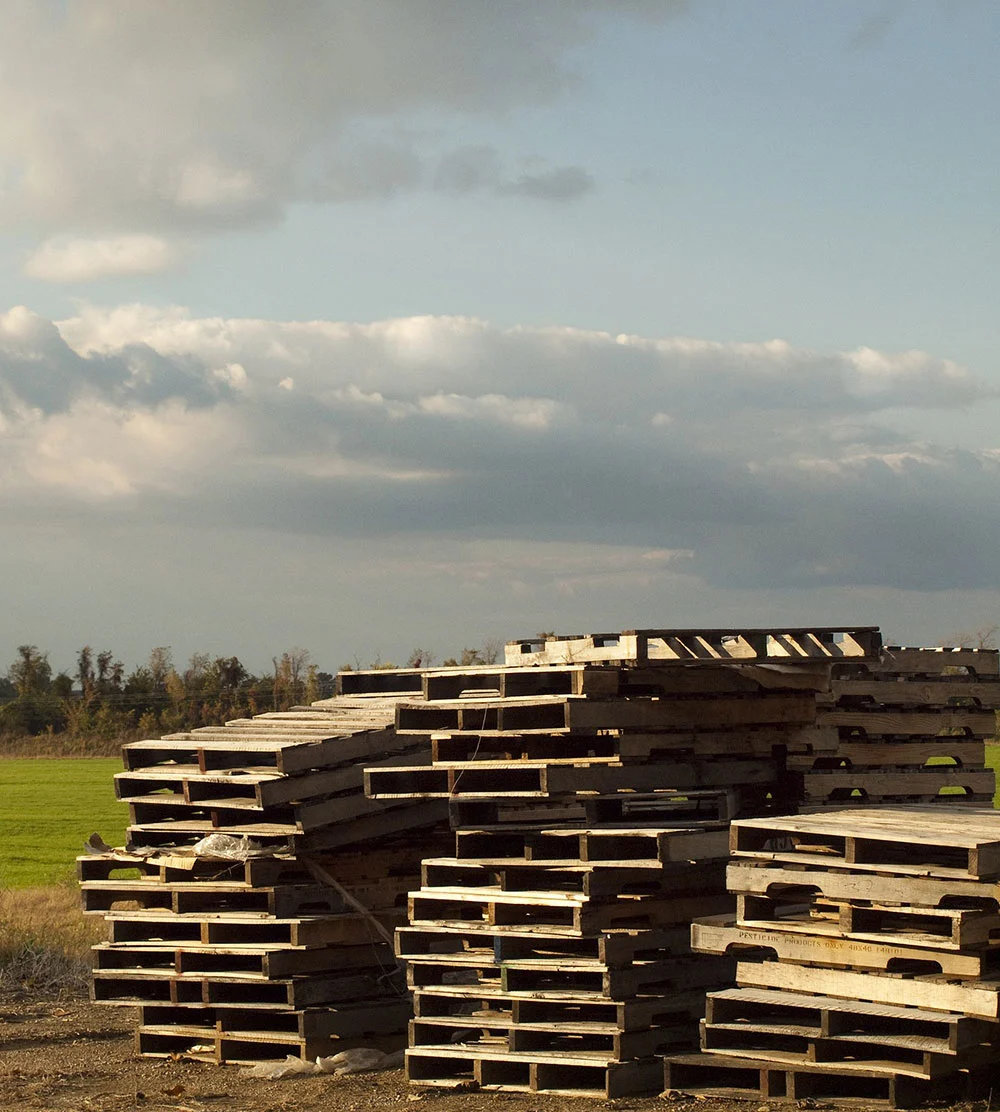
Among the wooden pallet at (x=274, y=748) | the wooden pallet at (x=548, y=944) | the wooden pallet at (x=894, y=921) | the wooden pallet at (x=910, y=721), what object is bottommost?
the wooden pallet at (x=548, y=944)

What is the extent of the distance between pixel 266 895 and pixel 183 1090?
1392mm

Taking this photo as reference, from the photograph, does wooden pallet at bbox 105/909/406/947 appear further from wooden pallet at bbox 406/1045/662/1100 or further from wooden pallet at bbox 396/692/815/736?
wooden pallet at bbox 396/692/815/736

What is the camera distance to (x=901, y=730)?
34.1 feet

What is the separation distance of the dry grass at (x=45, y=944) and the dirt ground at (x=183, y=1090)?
82.0 inches

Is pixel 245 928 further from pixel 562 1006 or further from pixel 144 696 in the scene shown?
pixel 144 696

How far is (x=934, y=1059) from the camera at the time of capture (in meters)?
7.19

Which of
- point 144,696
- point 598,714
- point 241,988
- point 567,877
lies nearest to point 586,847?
point 567,877

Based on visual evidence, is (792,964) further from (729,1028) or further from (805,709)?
(805,709)


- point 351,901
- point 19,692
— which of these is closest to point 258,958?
point 351,901

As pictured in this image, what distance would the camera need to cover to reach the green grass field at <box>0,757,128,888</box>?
22797 mm

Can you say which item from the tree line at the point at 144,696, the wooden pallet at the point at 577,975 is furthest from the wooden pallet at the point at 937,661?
the tree line at the point at 144,696

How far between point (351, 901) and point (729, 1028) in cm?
310

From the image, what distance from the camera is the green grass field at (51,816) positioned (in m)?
22.8

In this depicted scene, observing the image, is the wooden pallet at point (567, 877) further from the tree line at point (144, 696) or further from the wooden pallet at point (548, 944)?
the tree line at point (144, 696)
